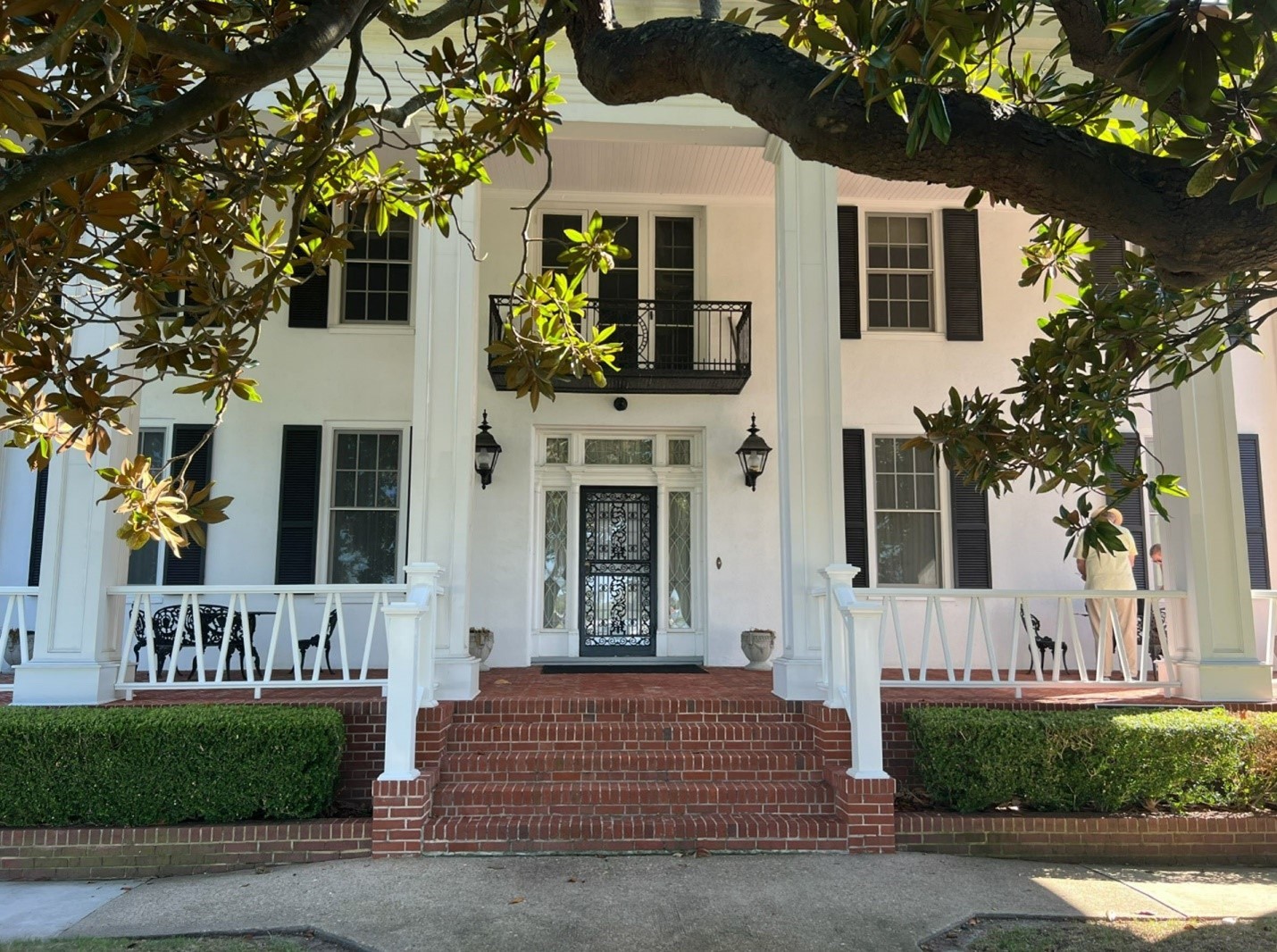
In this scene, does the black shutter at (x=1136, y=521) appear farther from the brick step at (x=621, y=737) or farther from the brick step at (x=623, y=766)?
the brick step at (x=623, y=766)

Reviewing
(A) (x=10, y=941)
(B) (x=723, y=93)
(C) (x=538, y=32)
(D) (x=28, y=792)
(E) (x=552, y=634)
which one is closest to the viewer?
(B) (x=723, y=93)

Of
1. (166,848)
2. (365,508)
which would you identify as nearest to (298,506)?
(365,508)

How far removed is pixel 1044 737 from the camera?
6.14 meters

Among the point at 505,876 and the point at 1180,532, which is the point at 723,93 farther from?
the point at 1180,532

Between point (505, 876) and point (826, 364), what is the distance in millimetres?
4671

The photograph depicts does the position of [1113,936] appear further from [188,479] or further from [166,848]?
[188,479]

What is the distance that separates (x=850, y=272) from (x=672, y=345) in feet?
7.56

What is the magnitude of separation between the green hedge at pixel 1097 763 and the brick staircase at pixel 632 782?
0.65 meters

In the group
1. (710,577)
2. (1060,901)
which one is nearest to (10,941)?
(1060,901)

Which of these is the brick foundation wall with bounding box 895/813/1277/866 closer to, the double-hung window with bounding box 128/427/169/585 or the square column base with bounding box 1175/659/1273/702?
the square column base with bounding box 1175/659/1273/702

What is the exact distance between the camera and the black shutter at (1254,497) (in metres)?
10.6

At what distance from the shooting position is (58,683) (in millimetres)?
6719

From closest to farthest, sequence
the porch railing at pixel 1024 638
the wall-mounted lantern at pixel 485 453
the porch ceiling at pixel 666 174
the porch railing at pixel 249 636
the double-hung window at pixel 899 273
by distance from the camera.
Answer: the porch railing at pixel 249 636
the porch railing at pixel 1024 638
the porch ceiling at pixel 666 174
the wall-mounted lantern at pixel 485 453
the double-hung window at pixel 899 273

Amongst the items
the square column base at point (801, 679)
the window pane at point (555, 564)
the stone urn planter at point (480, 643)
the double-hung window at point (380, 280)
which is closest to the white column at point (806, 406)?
the square column base at point (801, 679)
